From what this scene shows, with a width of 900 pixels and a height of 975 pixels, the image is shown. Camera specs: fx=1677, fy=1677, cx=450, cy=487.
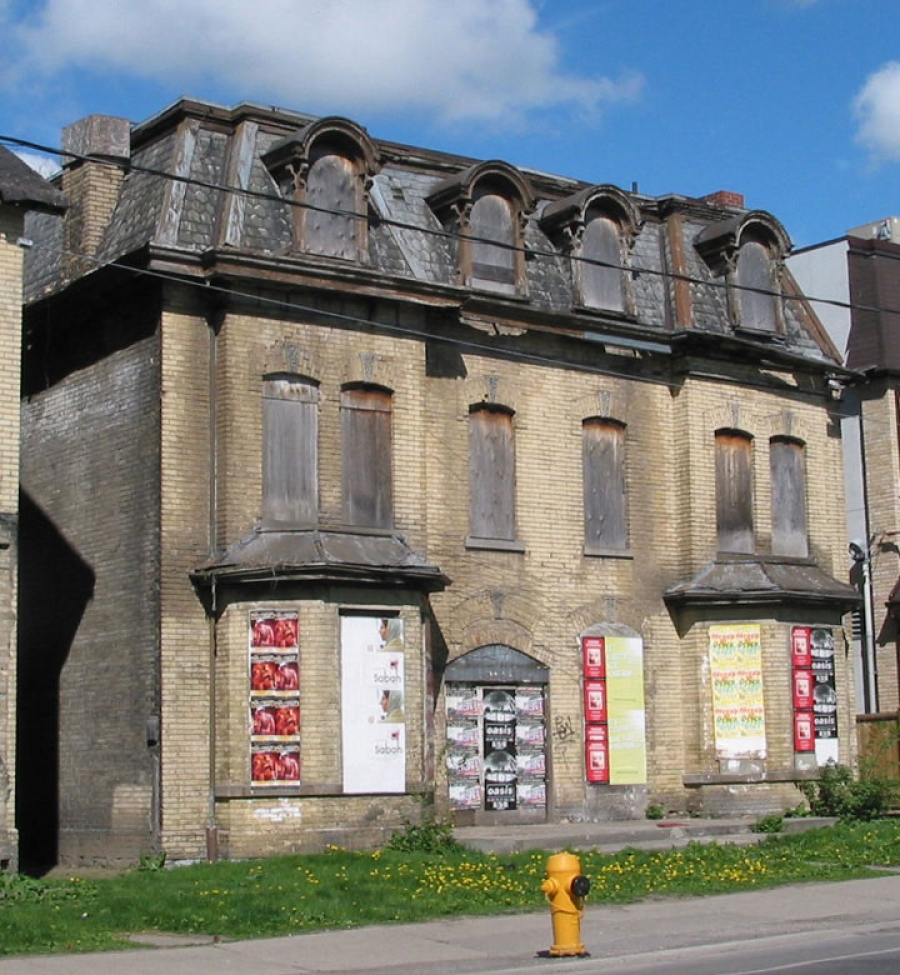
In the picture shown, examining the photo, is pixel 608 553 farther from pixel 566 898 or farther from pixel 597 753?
pixel 566 898

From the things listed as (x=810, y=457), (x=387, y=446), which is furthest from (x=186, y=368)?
(x=810, y=457)

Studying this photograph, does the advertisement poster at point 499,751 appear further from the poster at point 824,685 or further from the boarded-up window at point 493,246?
the boarded-up window at point 493,246

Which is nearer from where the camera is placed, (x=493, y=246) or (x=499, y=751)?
(x=499, y=751)

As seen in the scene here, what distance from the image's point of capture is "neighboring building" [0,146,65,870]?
63.1ft

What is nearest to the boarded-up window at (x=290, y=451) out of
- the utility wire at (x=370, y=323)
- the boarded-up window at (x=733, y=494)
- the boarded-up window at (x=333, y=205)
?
the utility wire at (x=370, y=323)

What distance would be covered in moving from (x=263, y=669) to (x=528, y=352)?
23.3 ft

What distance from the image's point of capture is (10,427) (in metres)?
A: 19.8

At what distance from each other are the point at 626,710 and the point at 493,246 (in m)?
7.64

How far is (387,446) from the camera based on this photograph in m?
24.2

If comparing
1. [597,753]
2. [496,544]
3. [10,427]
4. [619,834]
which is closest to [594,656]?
[597,753]

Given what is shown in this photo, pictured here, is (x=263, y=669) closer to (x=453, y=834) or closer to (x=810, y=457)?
(x=453, y=834)

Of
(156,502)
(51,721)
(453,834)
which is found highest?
(156,502)

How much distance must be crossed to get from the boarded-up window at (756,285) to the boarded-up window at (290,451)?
8.89 metres

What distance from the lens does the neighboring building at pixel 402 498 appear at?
2250 centimetres
